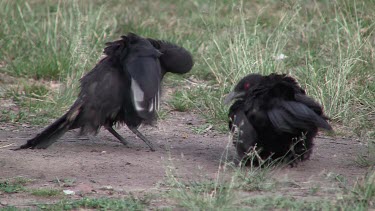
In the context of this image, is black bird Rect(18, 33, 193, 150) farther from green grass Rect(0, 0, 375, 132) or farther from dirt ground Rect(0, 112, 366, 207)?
green grass Rect(0, 0, 375, 132)

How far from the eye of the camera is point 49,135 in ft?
23.0

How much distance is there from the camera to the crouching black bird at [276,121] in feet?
20.1

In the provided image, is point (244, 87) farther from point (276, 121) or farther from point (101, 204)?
point (101, 204)

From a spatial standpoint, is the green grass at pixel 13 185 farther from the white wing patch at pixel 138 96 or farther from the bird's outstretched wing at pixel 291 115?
the bird's outstretched wing at pixel 291 115

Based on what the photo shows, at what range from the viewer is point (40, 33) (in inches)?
395

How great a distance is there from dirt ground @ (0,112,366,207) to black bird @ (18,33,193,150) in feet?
0.71

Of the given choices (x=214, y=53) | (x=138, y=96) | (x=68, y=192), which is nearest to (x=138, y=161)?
(x=138, y=96)

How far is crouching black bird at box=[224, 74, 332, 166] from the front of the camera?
20.1 ft

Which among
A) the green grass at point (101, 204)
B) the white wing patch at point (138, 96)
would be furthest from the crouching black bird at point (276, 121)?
the green grass at point (101, 204)

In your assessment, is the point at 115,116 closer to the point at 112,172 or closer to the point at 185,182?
the point at 112,172

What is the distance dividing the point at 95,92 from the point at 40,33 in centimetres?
327

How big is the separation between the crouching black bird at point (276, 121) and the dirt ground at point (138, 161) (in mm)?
Result: 198

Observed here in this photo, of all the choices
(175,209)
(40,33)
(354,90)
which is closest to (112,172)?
(175,209)

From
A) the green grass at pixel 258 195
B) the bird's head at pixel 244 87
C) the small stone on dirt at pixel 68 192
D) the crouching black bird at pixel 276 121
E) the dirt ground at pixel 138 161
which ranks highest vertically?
the bird's head at pixel 244 87
